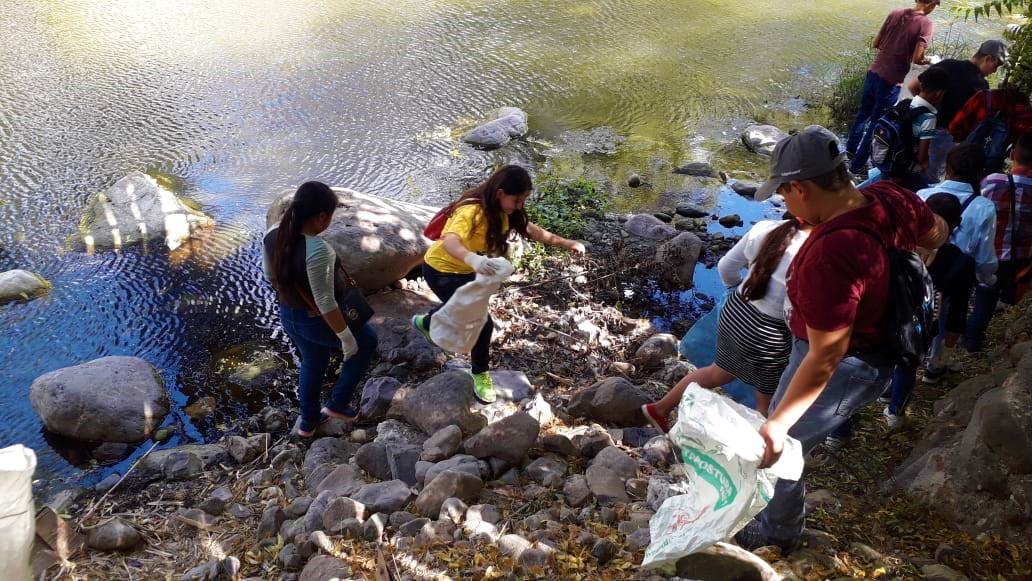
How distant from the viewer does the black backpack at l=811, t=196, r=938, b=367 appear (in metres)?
2.35

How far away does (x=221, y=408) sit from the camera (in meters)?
4.80

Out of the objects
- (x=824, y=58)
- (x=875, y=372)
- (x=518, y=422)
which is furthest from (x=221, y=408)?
(x=824, y=58)

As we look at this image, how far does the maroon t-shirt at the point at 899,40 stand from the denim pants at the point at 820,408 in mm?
5480

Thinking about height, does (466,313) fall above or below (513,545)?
above

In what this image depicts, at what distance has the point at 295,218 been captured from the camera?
354cm

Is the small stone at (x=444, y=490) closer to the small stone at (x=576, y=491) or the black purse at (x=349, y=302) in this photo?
the small stone at (x=576, y=491)

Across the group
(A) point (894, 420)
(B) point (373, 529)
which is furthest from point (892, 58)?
(B) point (373, 529)

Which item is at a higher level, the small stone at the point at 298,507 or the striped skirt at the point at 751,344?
the striped skirt at the point at 751,344

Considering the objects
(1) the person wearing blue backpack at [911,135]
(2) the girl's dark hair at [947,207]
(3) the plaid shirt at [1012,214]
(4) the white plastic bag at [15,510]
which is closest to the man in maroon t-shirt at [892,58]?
(1) the person wearing blue backpack at [911,135]

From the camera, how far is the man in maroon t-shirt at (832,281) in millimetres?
2219

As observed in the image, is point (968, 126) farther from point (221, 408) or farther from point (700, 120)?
point (221, 408)

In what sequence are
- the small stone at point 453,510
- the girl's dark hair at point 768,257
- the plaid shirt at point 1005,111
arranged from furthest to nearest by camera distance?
the plaid shirt at point 1005,111 → the small stone at point 453,510 → the girl's dark hair at point 768,257

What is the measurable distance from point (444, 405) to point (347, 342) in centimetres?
67

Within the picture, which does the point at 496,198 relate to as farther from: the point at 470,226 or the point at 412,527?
the point at 412,527
